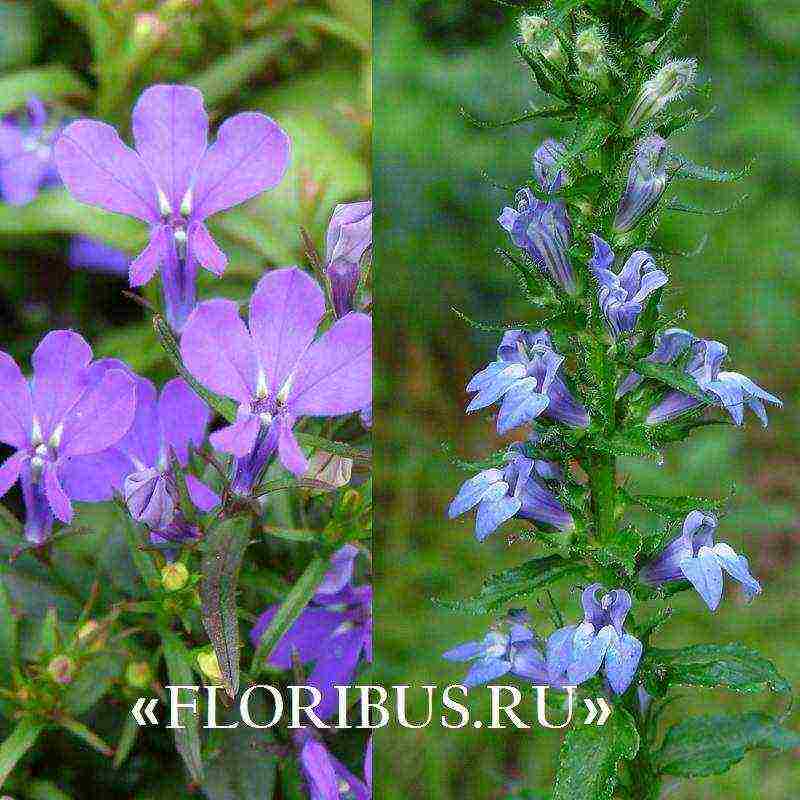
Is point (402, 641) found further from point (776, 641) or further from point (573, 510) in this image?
point (573, 510)

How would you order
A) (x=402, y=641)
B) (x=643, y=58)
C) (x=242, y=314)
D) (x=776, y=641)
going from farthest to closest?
(x=776, y=641)
(x=402, y=641)
(x=242, y=314)
(x=643, y=58)

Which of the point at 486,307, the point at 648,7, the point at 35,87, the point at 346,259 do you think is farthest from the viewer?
the point at 486,307

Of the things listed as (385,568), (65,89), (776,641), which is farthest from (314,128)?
(776,641)

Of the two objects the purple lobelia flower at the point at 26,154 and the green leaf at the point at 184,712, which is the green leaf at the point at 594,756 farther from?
the purple lobelia flower at the point at 26,154

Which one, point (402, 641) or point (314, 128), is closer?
point (314, 128)

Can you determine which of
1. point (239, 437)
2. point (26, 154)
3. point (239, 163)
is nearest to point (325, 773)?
point (239, 437)

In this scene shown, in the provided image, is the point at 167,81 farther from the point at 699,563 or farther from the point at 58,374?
the point at 699,563
